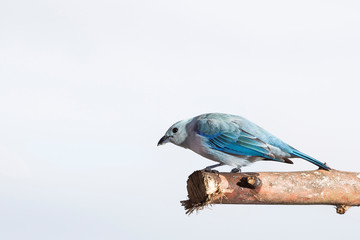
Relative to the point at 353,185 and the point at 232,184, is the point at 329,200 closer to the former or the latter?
the point at 353,185

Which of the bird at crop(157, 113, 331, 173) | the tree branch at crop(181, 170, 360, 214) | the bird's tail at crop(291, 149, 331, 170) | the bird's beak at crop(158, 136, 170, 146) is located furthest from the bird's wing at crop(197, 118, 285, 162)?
the bird's beak at crop(158, 136, 170, 146)

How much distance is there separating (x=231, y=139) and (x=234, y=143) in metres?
0.07

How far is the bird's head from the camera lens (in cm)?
765

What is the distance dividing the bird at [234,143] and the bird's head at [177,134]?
6 centimetres

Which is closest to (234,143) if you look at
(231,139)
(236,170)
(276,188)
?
(231,139)

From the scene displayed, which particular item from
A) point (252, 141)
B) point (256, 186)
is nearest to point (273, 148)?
point (252, 141)

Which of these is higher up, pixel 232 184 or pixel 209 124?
pixel 209 124

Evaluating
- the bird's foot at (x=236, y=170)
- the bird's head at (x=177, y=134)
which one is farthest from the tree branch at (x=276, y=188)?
the bird's head at (x=177, y=134)

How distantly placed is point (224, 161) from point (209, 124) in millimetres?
530

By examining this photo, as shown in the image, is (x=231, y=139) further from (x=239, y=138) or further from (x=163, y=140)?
(x=163, y=140)

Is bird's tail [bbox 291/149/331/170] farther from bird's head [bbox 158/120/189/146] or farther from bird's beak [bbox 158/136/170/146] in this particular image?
bird's beak [bbox 158/136/170/146]

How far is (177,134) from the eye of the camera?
25.1 feet

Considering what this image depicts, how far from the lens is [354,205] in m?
7.64

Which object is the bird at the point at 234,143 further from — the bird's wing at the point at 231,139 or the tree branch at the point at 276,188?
the tree branch at the point at 276,188
